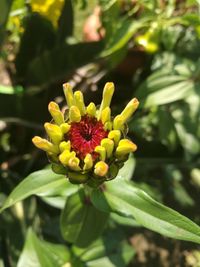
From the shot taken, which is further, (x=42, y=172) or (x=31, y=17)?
(x=31, y=17)

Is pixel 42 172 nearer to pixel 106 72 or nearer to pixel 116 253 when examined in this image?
pixel 116 253

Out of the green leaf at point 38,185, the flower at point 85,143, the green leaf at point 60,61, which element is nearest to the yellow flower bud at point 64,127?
the flower at point 85,143

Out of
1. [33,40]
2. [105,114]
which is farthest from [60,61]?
[105,114]

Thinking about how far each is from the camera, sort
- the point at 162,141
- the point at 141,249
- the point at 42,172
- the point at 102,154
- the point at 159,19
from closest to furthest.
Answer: the point at 102,154 < the point at 42,172 < the point at 159,19 < the point at 162,141 < the point at 141,249

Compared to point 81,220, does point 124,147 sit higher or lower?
higher

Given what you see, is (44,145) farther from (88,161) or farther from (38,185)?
(38,185)

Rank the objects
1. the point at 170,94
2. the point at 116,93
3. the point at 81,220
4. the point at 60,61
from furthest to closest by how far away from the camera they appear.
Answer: the point at 116,93
the point at 60,61
the point at 170,94
the point at 81,220

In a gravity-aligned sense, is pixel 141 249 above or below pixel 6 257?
below

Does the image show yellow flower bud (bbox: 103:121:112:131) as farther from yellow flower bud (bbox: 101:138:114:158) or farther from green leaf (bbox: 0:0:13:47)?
green leaf (bbox: 0:0:13:47)

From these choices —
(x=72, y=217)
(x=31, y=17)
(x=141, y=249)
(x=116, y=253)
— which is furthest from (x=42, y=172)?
(x=141, y=249)
